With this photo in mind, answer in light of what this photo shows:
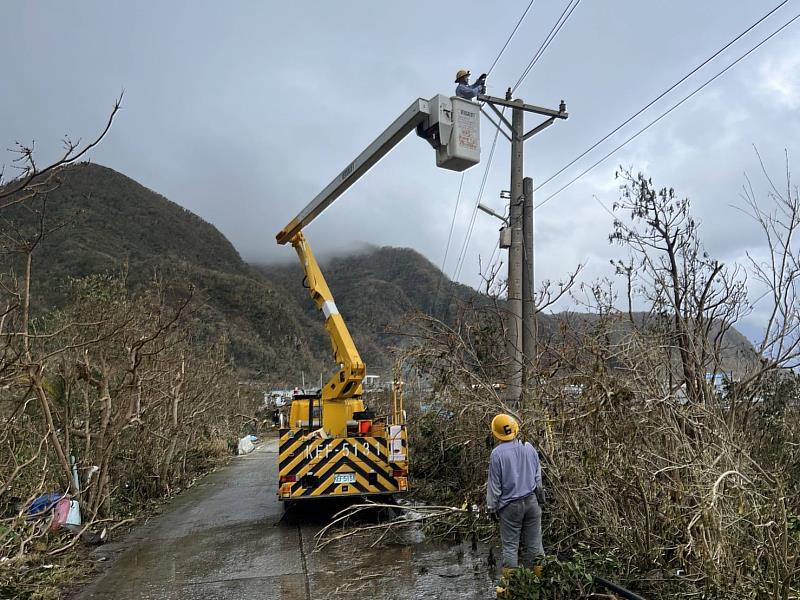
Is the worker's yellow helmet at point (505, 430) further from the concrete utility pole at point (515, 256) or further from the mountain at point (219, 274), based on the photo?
the mountain at point (219, 274)

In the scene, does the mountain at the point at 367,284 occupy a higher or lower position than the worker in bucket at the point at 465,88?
higher

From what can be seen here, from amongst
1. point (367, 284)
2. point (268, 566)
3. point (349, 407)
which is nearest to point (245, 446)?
point (349, 407)

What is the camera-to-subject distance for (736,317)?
265 inches

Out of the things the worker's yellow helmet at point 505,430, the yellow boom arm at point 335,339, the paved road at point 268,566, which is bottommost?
the paved road at point 268,566

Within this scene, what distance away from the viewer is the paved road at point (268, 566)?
246 inches

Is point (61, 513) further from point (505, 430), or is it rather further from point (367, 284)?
point (367, 284)

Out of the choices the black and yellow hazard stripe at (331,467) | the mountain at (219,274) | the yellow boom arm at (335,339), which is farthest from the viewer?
the mountain at (219,274)

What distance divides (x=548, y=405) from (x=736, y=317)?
217cm

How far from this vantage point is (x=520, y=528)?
19.3 ft

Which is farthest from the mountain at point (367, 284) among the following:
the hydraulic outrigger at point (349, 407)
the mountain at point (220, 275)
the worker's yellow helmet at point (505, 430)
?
the worker's yellow helmet at point (505, 430)

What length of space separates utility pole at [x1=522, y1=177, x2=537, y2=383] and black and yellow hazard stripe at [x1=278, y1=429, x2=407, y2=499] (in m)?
2.55

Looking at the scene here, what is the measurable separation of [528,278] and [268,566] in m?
5.90

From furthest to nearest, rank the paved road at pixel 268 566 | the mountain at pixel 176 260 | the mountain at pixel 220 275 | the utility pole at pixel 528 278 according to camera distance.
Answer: the mountain at pixel 176 260
the mountain at pixel 220 275
the utility pole at pixel 528 278
the paved road at pixel 268 566

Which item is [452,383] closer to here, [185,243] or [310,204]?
[310,204]
